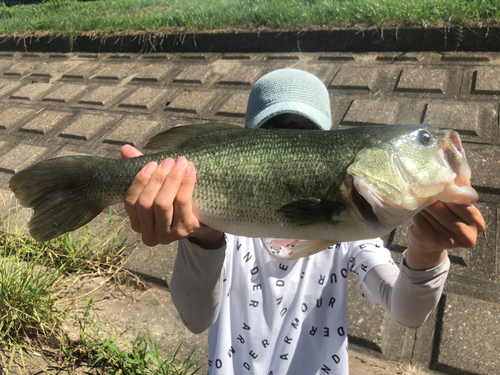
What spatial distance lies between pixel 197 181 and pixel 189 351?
157 centimetres

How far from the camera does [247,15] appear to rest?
591 cm

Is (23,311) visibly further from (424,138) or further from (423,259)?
(424,138)

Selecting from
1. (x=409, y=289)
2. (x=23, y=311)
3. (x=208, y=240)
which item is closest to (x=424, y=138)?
(x=409, y=289)

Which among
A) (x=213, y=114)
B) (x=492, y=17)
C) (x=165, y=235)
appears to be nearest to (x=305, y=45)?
(x=213, y=114)

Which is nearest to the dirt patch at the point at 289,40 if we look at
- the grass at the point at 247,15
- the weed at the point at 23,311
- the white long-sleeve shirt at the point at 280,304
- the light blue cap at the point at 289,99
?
the grass at the point at 247,15

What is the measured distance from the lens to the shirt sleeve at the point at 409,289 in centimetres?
154

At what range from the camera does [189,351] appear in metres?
2.62

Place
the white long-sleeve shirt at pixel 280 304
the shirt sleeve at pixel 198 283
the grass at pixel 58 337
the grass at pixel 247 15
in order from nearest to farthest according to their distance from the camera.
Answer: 1. the shirt sleeve at pixel 198 283
2. the white long-sleeve shirt at pixel 280 304
3. the grass at pixel 58 337
4. the grass at pixel 247 15

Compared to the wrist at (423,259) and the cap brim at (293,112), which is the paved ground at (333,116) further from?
the cap brim at (293,112)

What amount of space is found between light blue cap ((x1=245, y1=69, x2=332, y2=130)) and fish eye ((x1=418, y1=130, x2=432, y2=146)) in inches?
23.0

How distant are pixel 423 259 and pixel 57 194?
5.43ft

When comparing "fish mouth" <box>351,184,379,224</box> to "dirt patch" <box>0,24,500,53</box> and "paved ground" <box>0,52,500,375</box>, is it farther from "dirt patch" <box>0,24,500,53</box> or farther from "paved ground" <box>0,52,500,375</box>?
"dirt patch" <box>0,24,500,53</box>

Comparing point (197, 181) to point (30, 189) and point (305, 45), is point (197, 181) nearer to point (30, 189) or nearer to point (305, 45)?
point (30, 189)

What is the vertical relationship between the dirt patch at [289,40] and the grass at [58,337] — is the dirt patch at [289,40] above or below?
above
